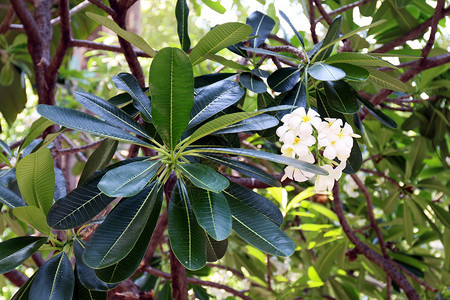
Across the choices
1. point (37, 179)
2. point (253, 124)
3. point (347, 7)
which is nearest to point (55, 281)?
point (37, 179)

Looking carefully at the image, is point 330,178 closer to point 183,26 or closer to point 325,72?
point 325,72

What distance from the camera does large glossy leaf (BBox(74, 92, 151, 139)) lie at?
705 mm

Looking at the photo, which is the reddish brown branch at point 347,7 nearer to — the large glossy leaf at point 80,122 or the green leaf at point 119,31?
the green leaf at point 119,31

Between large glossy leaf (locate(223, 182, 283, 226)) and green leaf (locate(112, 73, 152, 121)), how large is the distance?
168mm

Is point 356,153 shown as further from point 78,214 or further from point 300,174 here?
point 78,214

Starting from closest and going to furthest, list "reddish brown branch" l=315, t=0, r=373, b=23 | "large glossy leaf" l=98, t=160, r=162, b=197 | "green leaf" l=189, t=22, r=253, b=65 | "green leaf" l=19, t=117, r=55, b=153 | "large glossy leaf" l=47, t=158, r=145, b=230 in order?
"large glossy leaf" l=98, t=160, r=162, b=197 < "large glossy leaf" l=47, t=158, r=145, b=230 < "green leaf" l=189, t=22, r=253, b=65 < "green leaf" l=19, t=117, r=55, b=153 < "reddish brown branch" l=315, t=0, r=373, b=23

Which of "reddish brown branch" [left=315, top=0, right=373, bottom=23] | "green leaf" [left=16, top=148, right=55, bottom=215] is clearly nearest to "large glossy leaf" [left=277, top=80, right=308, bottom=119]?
"green leaf" [left=16, top=148, right=55, bottom=215]

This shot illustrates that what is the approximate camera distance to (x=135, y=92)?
0.77m

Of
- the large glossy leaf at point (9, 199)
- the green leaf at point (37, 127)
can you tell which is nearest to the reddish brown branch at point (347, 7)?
the green leaf at point (37, 127)

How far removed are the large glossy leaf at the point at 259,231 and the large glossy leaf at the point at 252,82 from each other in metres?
0.22

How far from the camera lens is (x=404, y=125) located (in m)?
1.68

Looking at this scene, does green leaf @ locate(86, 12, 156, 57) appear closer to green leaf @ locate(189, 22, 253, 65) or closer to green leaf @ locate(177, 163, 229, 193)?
green leaf @ locate(189, 22, 253, 65)

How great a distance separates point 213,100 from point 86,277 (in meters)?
0.33

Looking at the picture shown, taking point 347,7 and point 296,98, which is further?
point 347,7
